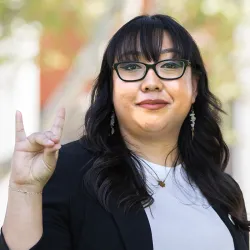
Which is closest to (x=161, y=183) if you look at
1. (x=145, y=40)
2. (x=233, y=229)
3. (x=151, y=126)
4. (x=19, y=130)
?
(x=151, y=126)

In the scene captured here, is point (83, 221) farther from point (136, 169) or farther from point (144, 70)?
point (144, 70)

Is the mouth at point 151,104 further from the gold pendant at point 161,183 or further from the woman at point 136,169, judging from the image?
the gold pendant at point 161,183

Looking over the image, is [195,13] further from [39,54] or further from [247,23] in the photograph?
[39,54]

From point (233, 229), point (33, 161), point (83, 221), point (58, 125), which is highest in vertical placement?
point (58, 125)

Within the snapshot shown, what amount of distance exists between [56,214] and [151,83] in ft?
1.88

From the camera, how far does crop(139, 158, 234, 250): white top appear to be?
1.99 metres

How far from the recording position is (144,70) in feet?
6.92

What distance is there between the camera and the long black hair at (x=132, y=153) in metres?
2.09

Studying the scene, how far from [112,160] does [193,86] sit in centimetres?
49

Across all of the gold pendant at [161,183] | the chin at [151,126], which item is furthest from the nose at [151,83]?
the gold pendant at [161,183]

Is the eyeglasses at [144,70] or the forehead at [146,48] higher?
the forehead at [146,48]

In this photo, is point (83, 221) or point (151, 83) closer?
point (83, 221)

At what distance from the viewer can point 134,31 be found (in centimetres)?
221

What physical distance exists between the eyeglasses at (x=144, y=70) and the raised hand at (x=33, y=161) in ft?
1.51
